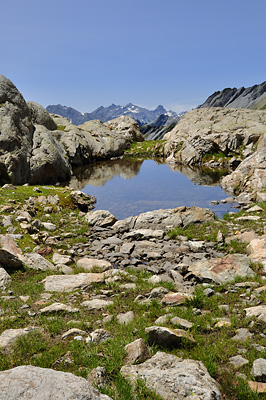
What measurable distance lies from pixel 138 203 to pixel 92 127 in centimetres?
6547

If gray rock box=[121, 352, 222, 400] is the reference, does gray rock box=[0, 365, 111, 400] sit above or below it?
above

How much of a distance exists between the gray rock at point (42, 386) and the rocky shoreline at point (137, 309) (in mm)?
24

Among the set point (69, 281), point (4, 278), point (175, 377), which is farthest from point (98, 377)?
point (4, 278)

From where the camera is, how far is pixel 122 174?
58.4 meters

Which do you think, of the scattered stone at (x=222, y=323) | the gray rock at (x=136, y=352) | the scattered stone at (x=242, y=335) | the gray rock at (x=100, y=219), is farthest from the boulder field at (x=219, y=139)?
the gray rock at (x=136, y=352)

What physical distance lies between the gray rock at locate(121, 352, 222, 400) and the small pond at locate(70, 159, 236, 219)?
22186 mm

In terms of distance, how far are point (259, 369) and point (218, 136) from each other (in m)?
69.7

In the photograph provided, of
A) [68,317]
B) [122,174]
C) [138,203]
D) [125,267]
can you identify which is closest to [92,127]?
[122,174]

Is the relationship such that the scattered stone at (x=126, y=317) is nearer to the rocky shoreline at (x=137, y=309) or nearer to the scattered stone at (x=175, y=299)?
the rocky shoreline at (x=137, y=309)

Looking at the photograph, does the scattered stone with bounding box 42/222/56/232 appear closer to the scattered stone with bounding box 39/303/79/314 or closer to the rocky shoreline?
the rocky shoreline

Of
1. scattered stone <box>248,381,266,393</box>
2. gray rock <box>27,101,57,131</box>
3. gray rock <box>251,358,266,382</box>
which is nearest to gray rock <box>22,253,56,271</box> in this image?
gray rock <box>251,358,266,382</box>

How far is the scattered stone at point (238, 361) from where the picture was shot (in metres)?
6.92

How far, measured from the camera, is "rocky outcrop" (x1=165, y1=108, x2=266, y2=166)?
65938 mm

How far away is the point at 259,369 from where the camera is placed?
251 inches
